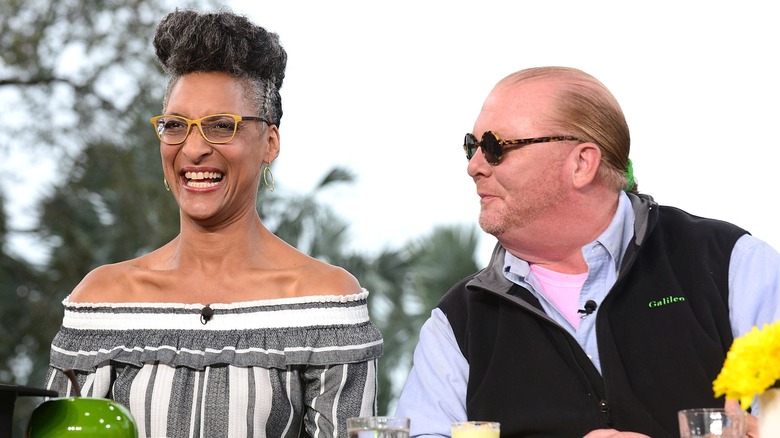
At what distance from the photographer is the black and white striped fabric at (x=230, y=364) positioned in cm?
299

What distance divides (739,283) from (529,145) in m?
0.67

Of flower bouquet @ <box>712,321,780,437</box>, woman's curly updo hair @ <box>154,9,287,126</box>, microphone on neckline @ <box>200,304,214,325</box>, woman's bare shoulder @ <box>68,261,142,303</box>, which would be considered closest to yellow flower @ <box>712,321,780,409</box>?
flower bouquet @ <box>712,321,780,437</box>

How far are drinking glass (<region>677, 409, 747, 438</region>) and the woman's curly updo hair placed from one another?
166 cm

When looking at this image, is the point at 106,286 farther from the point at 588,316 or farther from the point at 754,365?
the point at 754,365

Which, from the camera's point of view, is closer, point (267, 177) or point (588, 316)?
point (588, 316)

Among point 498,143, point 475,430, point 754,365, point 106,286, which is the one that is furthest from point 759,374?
point 106,286

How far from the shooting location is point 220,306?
3100 millimetres

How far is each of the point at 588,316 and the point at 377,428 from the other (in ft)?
3.21

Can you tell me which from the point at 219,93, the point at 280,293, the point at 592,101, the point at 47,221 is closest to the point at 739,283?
the point at 592,101

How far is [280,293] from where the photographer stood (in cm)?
315

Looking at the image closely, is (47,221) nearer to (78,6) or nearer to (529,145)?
(78,6)

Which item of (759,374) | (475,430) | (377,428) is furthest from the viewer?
(475,430)

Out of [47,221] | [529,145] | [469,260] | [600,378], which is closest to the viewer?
[600,378]

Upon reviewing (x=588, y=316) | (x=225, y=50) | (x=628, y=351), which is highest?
(x=225, y=50)
